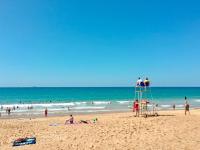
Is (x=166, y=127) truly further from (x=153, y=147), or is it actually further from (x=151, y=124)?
(x=153, y=147)

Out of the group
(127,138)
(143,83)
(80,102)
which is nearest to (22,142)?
(127,138)

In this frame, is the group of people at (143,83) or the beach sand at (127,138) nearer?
the beach sand at (127,138)

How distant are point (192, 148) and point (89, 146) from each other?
4.70 m

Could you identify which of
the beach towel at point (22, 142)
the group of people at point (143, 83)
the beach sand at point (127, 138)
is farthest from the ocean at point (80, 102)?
the beach towel at point (22, 142)

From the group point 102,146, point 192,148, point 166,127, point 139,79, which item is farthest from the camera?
point 139,79

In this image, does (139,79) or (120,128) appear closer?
(120,128)

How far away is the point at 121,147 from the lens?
524 inches

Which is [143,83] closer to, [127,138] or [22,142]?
[127,138]

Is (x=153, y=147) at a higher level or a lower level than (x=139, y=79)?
lower

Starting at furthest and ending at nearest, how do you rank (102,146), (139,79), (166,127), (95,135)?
(139,79) < (166,127) < (95,135) < (102,146)

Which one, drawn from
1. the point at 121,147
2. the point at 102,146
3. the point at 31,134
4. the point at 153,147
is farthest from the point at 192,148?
the point at 31,134

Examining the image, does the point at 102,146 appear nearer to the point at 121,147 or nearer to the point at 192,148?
the point at 121,147

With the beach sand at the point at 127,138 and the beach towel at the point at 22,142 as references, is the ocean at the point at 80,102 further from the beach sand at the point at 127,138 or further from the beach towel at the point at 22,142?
the beach towel at the point at 22,142

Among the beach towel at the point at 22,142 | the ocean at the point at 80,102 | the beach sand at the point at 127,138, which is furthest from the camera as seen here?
the ocean at the point at 80,102
